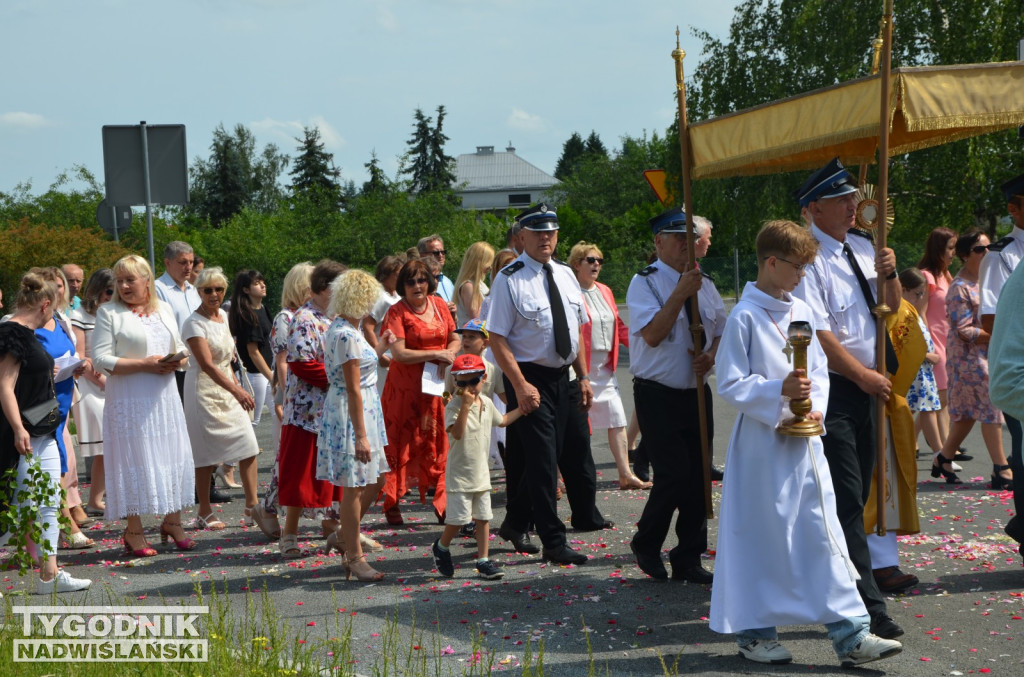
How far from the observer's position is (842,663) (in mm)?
5340

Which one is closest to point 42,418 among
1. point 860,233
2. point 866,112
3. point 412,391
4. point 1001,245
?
point 412,391

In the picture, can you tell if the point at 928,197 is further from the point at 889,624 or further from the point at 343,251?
→ the point at 889,624

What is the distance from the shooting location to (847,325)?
6.14 meters

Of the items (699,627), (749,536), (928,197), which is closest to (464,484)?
(699,627)

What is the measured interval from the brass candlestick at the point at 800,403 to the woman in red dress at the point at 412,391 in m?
4.26

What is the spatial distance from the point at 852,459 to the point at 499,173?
15095 cm

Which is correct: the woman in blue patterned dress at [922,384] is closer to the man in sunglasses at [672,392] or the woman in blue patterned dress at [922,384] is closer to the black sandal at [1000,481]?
the black sandal at [1000,481]

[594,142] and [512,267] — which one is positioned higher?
[594,142]

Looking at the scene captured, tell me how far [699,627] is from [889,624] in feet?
3.22

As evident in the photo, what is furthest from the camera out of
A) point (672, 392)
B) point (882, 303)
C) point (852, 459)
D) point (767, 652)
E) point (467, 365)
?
point (467, 365)

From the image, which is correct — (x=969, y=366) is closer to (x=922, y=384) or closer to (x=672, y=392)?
(x=922, y=384)

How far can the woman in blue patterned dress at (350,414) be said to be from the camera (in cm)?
733

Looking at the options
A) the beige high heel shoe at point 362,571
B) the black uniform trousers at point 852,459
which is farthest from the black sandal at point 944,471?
the beige high heel shoe at point 362,571

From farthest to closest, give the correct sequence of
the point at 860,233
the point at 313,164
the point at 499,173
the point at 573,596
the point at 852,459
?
the point at 499,173
the point at 313,164
the point at 573,596
the point at 860,233
the point at 852,459
